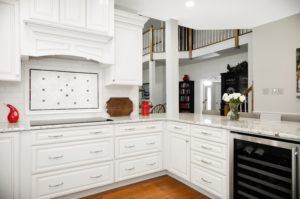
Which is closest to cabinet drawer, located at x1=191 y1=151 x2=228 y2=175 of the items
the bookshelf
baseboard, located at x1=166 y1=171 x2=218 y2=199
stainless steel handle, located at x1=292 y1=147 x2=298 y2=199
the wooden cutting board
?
baseboard, located at x1=166 y1=171 x2=218 y2=199

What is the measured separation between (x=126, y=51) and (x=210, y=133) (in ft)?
5.72

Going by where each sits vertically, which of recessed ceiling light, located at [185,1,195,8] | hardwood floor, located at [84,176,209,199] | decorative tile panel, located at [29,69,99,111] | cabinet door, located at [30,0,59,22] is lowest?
hardwood floor, located at [84,176,209,199]

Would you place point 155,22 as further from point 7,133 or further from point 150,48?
point 7,133

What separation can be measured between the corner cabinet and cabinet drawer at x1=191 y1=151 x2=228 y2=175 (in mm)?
1439

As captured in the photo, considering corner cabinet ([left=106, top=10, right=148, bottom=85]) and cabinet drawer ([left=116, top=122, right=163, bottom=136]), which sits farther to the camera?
corner cabinet ([left=106, top=10, right=148, bottom=85])

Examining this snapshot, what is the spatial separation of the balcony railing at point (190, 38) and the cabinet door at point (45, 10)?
4.93m

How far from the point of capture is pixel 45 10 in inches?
89.5

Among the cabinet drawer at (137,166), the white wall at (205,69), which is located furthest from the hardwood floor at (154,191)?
the white wall at (205,69)

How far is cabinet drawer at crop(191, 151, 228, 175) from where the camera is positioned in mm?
2133

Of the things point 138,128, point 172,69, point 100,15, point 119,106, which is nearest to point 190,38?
point 172,69

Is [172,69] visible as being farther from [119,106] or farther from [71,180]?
[71,180]

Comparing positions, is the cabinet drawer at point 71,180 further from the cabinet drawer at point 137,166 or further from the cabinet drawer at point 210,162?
the cabinet drawer at point 210,162

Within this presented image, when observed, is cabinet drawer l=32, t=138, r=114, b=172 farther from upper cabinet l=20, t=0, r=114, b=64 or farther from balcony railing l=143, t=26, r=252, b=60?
balcony railing l=143, t=26, r=252, b=60

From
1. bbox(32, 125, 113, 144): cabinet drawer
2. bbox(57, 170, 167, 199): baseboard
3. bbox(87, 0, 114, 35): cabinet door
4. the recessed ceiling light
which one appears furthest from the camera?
the recessed ceiling light
